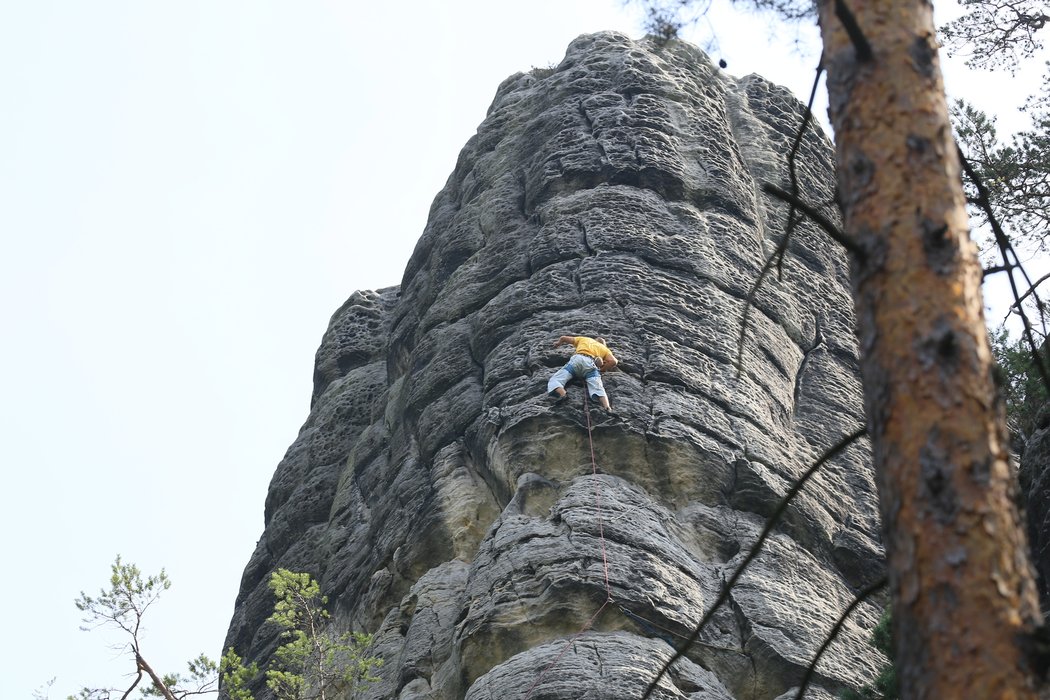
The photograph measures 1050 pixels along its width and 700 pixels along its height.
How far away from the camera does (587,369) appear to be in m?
18.5

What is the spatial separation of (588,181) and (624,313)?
10.4 feet

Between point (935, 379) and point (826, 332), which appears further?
point (826, 332)

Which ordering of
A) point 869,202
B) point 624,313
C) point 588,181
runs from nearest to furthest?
point 869,202, point 624,313, point 588,181

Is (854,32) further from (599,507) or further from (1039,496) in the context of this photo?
(599,507)

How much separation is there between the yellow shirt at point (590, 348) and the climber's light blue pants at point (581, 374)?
0.10m

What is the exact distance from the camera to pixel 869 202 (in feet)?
19.2

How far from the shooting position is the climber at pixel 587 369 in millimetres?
18344

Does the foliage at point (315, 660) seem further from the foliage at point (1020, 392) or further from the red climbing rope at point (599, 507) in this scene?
the foliage at point (1020, 392)

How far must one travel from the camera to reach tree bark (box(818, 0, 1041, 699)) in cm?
493

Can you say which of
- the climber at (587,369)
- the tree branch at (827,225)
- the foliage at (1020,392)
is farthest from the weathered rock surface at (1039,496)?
the tree branch at (827,225)

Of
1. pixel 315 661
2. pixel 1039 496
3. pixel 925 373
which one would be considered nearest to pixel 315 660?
pixel 315 661

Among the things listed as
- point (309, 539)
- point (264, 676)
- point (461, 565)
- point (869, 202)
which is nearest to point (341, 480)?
point (309, 539)

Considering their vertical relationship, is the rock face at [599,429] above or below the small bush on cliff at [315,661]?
above

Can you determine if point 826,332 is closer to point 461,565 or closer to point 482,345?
point 482,345
